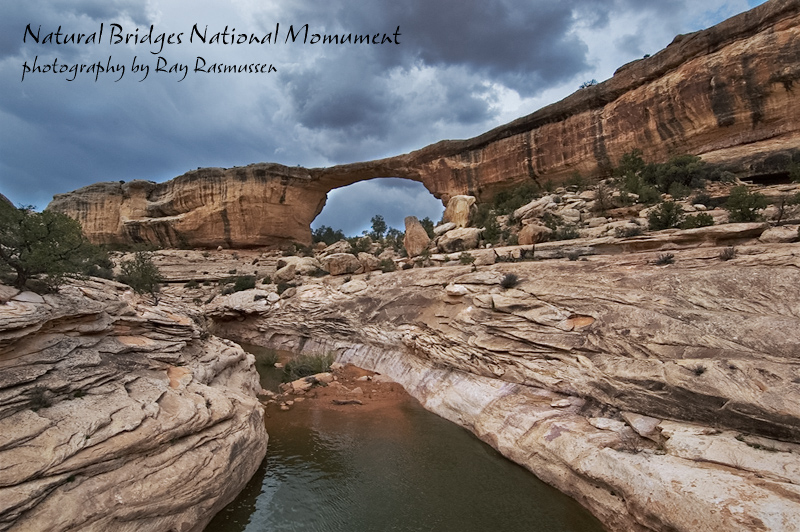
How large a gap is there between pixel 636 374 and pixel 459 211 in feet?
50.4

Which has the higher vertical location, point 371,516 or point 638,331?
point 638,331

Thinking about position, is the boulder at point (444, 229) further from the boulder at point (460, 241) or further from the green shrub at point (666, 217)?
the green shrub at point (666, 217)

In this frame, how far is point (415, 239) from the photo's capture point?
19766 mm

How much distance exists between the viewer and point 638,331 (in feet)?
24.8

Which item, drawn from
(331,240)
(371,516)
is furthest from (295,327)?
(331,240)

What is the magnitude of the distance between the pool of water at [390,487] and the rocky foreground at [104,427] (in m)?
0.62

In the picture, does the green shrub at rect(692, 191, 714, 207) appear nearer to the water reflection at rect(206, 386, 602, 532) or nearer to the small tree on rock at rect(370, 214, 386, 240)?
the water reflection at rect(206, 386, 602, 532)

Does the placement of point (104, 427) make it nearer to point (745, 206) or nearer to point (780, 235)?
point (780, 235)

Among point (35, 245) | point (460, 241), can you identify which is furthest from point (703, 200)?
point (35, 245)

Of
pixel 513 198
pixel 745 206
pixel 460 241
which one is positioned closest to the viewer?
pixel 745 206

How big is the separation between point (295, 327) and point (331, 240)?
24.7 meters

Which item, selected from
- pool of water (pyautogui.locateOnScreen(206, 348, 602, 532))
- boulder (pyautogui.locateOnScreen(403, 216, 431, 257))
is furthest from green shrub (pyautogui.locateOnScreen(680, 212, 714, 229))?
boulder (pyautogui.locateOnScreen(403, 216, 431, 257))

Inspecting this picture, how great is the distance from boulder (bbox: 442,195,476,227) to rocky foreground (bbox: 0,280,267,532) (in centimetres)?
1553

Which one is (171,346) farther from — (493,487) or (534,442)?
(534,442)
